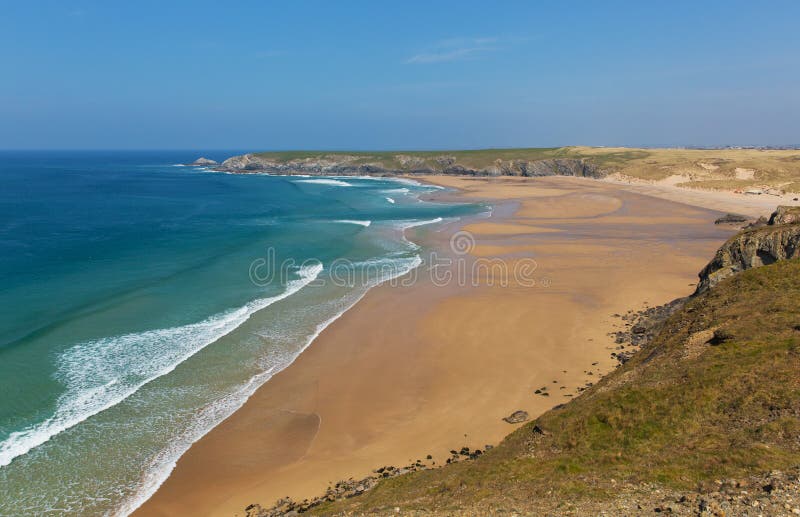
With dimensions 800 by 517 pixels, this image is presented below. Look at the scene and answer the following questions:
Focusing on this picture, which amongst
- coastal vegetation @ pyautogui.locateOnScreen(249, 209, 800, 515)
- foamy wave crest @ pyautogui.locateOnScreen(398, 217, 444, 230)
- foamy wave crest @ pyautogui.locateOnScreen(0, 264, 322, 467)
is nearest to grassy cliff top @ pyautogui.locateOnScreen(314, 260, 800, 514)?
coastal vegetation @ pyautogui.locateOnScreen(249, 209, 800, 515)

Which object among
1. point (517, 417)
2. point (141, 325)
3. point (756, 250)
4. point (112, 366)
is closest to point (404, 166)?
point (141, 325)

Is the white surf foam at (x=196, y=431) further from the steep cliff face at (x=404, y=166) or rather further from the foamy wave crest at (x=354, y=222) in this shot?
the steep cliff face at (x=404, y=166)

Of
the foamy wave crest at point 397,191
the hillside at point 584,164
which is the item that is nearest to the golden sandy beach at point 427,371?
the foamy wave crest at point 397,191

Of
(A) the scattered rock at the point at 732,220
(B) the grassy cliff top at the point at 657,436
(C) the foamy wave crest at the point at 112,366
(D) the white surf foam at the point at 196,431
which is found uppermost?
(A) the scattered rock at the point at 732,220

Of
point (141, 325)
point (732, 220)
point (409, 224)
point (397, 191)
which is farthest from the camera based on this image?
point (397, 191)

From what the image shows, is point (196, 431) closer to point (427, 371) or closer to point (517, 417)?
point (427, 371)

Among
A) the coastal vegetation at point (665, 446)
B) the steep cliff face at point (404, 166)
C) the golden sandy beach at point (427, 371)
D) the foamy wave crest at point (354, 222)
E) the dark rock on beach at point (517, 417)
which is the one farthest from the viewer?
the steep cliff face at point (404, 166)

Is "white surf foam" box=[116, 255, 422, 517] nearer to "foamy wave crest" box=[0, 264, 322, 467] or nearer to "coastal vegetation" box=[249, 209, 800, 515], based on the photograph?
"coastal vegetation" box=[249, 209, 800, 515]

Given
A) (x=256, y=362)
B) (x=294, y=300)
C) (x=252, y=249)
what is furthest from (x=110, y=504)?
(x=252, y=249)
